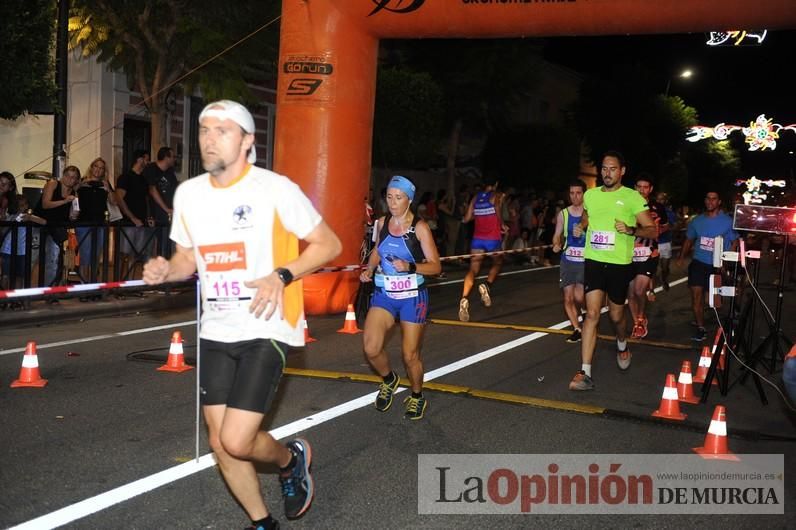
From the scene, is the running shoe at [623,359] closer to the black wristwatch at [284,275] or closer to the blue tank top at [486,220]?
the blue tank top at [486,220]

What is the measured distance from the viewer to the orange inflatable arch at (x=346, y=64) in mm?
12023

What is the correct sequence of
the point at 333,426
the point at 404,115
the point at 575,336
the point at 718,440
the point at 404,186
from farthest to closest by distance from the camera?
the point at 404,115
the point at 575,336
the point at 404,186
the point at 333,426
the point at 718,440

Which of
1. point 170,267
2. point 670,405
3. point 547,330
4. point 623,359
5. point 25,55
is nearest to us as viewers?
point 170,267

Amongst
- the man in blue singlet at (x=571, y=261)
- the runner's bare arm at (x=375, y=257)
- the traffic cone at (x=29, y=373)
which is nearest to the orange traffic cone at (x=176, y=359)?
the traffic cone at (x=29, y=373)

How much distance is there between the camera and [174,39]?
1730 cm

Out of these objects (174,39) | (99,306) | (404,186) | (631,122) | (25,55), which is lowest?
(99,306)

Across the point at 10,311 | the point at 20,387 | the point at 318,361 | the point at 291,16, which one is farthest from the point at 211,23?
the point at 20,387

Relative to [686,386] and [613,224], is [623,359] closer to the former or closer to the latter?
[686,386]

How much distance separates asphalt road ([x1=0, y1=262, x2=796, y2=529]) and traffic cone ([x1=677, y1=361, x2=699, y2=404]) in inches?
6.7

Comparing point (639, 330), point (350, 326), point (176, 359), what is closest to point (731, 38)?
point (639, 330)

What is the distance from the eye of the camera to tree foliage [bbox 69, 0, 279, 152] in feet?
55.0

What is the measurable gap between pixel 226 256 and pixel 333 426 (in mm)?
2761

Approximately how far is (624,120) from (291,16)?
150 ft

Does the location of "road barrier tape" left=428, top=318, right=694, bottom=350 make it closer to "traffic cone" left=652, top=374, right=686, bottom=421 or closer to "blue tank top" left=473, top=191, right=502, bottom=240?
"blue tank top" left=473, top=191, right=502, bottom=240
